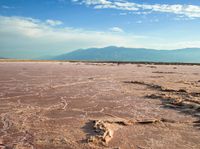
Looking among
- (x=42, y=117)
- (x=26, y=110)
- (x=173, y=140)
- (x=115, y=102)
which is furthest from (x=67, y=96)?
(x=173, y=140)

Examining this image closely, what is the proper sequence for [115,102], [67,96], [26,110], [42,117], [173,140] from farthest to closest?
[67,96], [115,102], [26,110], [42,117], [173,140]

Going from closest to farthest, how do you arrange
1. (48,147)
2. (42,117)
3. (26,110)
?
(48,147) → (42,117) → (26,110)

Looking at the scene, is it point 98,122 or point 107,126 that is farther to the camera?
point 98,122

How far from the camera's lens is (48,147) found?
7.24 metres

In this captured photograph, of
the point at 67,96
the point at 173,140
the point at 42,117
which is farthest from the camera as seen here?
the point at 67,96

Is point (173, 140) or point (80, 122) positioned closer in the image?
point (173, 140)

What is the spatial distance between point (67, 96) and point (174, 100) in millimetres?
5478

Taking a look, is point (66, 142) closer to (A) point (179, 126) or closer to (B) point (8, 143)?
(B) point (8, 143)

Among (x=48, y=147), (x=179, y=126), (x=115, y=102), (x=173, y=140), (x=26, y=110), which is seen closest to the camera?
(x=48, y=147)

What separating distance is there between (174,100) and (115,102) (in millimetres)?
2824

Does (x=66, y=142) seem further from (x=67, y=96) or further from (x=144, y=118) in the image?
(x=67, y=96)

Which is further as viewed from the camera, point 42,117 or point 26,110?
point 26,110

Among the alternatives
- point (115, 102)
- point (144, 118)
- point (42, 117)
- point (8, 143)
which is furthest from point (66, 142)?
point (115, 102)

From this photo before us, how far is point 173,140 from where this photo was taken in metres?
7.86
